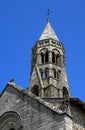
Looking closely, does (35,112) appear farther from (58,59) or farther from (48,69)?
(58,59)

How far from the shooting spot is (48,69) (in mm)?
50250

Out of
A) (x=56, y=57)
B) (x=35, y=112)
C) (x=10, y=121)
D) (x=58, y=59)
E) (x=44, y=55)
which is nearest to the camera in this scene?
(x=35, y=112)

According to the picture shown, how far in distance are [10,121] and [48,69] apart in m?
28.5

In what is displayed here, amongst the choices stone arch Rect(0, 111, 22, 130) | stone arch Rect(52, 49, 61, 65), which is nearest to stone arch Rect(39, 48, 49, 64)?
stone arch Rect(52, 49, 61, 65)

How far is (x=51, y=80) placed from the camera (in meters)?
48.8

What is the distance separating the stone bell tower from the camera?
48094 millimetres

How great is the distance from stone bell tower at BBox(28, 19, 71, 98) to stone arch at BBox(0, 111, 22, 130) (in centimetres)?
2382

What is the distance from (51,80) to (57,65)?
10.9 ft

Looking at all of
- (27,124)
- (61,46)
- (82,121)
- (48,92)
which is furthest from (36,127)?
(61,46)

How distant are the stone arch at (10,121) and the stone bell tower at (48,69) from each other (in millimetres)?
23825

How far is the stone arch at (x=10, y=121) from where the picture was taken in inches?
843

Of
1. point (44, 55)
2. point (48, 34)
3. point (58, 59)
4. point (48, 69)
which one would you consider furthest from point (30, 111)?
point (48, 34)

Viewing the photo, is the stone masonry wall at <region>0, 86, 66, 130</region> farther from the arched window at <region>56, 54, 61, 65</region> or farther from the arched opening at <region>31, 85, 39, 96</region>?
the arched window at <region>56, 54, 61, 65</region>

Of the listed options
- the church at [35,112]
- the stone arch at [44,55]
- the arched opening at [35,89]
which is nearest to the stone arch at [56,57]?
the stone arch at [44,55]
